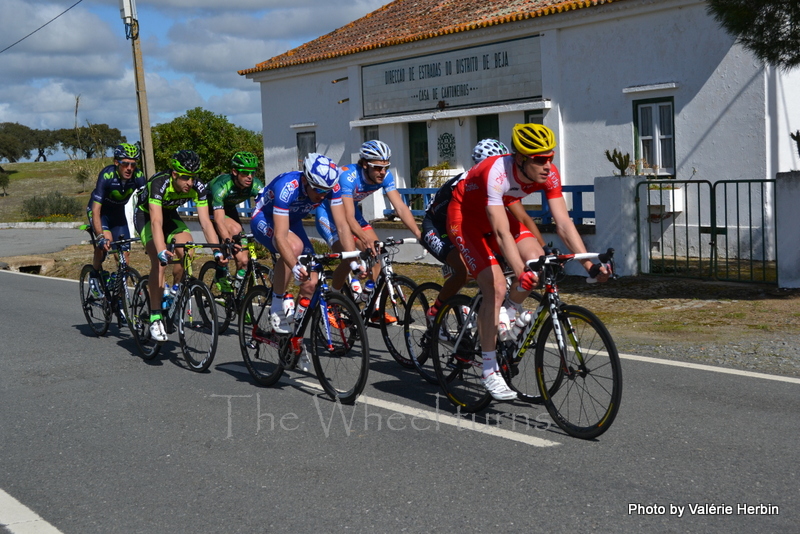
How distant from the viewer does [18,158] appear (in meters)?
98.3

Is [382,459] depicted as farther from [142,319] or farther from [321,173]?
[142,319]

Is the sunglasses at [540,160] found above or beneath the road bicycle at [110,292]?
above

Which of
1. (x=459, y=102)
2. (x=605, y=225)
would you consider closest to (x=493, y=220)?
(x=605, y=225)

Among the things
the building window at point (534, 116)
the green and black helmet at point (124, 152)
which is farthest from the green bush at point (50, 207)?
the green and black helmet at point (124, 152)

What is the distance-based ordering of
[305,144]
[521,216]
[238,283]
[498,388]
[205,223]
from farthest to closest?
1. [305,144]
2. [238,283]
3. [205,223]
4. [521,216]
5. [498,388]

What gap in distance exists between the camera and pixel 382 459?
530 cm

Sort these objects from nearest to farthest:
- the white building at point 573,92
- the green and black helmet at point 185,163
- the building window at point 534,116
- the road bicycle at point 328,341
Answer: the road bicycle at point 328,341 → the green and black helmet at point 185,163 → the white building at point 573,92 → the building window at point 534,116

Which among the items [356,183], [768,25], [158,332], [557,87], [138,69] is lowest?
[158,332]

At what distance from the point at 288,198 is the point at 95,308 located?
4376 millimetres

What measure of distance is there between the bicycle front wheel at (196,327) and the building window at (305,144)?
56.4 feet

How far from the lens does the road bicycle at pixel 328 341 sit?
6.34m

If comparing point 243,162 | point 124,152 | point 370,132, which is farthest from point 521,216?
point 370,132

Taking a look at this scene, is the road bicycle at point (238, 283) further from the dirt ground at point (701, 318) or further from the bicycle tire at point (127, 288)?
the dirt ground at point (701, 318)

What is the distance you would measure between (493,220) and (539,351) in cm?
90
